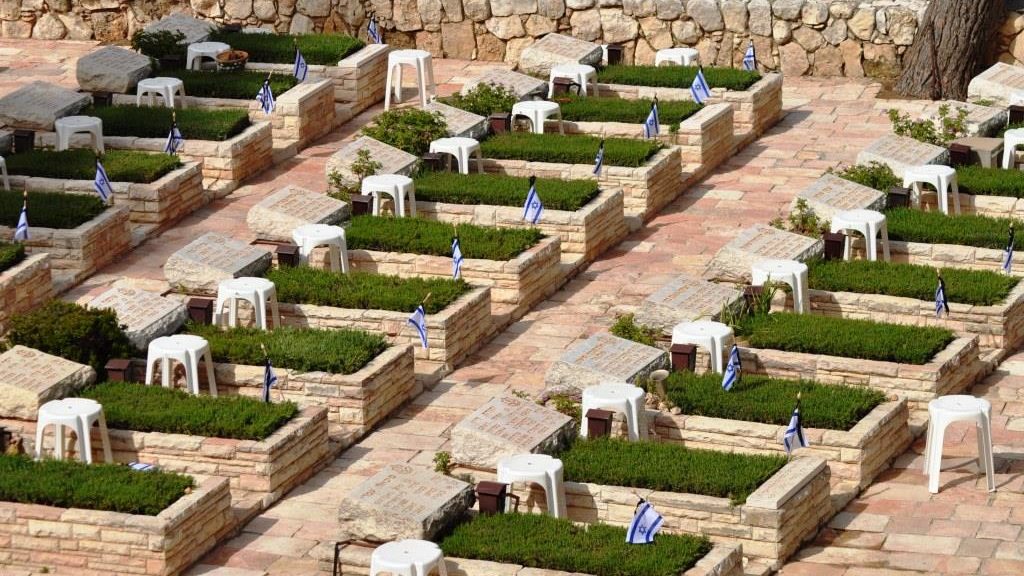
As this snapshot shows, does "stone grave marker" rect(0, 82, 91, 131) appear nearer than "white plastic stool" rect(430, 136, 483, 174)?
No

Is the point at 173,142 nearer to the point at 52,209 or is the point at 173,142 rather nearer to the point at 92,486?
the point at 52,209

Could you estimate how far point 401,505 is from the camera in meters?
18.5

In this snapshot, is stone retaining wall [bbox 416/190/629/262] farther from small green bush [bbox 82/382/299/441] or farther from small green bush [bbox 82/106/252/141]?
small green bush [bbox 82/382/299/441]

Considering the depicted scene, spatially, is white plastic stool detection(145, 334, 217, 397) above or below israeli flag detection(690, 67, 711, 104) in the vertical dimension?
below

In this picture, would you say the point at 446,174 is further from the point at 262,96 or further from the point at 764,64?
the point at 764,64

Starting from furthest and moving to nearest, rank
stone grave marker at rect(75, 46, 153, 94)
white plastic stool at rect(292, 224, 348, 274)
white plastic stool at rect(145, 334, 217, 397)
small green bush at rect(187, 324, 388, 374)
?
1. stone grave marker at rect(75, 46, 153, 94)
2. white plastic stool at rect(292, 224, 348, 274)
3. small green bush at rect(187, 324, 388, 374)
4. white plastic stool at rect(145, 334, 217, 397)

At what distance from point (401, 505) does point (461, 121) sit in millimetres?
9471

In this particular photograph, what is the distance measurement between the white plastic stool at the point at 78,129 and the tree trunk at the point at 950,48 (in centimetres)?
990

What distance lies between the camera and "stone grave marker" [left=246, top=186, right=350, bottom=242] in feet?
80.4

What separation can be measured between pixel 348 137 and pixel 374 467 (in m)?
8.75

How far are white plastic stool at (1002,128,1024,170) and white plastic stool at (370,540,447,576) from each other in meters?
11.1

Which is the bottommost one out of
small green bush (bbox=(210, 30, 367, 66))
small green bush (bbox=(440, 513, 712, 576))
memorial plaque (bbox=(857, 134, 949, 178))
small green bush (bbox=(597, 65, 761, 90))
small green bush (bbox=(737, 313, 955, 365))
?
small green bush (bbox=(440, 513, 712, 576))

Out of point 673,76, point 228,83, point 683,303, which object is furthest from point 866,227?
point 228,83

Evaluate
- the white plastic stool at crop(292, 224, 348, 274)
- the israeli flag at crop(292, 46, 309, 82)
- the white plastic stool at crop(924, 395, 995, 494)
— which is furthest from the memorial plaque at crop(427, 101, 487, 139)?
the white plastic stool at crop(924, 395, 995, 494)
